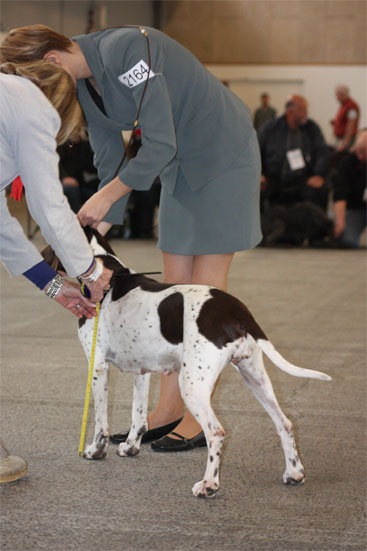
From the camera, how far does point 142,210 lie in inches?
363

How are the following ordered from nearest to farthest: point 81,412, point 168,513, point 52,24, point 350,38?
point 168,513 < point 81,412 < point 52,24 < point 350,38

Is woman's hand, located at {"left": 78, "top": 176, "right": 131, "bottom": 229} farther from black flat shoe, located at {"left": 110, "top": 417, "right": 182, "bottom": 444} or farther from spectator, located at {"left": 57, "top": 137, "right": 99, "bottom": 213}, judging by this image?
spectator, located at {"left": 57, "top": 137, "right": 99, "bottom": 213}

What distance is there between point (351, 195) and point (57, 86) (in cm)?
690

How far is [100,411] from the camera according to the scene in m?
2.51

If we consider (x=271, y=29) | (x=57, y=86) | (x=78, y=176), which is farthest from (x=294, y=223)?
(x=271, y=29)

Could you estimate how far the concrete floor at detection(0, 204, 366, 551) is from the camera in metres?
2.00

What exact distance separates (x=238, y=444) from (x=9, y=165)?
1.35 m

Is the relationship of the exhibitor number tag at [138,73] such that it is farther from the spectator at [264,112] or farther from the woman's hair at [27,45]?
the spectator at [264,112]

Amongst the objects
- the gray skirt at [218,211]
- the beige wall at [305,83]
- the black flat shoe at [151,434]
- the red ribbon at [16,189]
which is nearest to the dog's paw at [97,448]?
the black flat shoe at [151,434]

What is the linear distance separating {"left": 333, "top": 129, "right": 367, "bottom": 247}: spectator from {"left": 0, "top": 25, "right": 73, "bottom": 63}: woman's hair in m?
6.50

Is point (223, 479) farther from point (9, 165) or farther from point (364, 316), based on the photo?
point (364, 316)

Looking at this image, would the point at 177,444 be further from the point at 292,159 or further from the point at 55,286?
the point at 292,159

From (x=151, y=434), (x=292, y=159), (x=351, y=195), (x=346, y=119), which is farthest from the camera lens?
(x=346, y=119)

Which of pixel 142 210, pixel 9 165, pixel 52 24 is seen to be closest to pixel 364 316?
pixel 9 165
